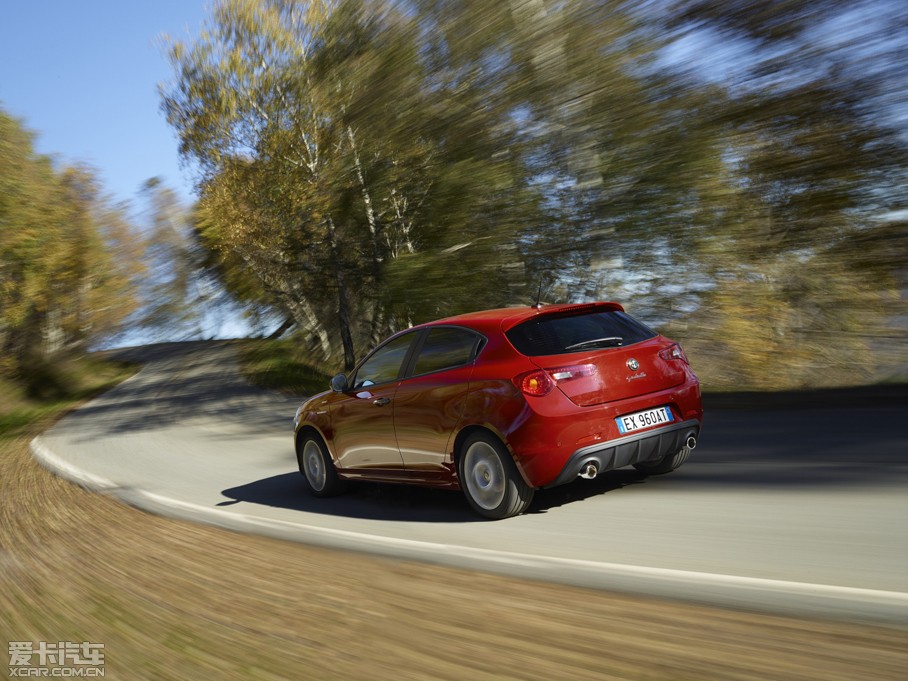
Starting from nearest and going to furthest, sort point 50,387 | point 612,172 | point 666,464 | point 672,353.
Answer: point 672,353
point 666,464
point 612,172
point 50,387

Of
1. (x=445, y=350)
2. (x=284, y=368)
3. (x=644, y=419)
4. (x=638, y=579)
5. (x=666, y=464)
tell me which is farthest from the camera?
(x=284, y=368)

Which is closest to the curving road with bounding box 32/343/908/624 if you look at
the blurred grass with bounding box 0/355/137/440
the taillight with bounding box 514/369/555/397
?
the taillight with bounding box 514/369/555/397

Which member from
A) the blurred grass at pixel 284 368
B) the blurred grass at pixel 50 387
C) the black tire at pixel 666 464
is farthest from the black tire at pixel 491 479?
the blurred grass at pixel 50 387

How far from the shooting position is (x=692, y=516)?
6109mm

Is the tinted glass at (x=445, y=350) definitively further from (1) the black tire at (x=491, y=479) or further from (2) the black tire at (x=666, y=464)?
(2) the black tire at (x=666, y=464)

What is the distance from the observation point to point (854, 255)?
36.2 feet

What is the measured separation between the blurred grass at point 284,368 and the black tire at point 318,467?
42.5 feet

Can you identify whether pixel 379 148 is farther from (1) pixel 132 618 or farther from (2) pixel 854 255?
(1) pixel 132 618

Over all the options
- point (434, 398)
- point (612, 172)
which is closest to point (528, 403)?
point (434, 398)

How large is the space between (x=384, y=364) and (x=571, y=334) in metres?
1.91

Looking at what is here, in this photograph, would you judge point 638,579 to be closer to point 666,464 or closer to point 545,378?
point 545,378

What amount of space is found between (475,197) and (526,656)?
1127 centimetres

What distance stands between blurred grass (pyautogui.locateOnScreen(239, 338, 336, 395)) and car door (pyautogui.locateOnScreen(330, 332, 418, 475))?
1389 cm

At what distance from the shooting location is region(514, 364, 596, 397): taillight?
6238 mm
